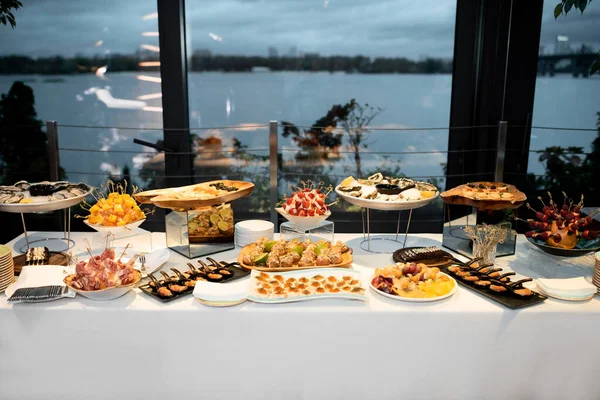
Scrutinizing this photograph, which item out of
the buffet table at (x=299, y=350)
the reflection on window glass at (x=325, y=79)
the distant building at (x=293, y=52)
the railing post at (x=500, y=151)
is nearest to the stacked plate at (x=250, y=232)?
the buffet table at (x=299, y=350)

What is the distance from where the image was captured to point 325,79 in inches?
160

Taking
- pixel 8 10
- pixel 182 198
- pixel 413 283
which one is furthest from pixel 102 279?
pixel 8 10

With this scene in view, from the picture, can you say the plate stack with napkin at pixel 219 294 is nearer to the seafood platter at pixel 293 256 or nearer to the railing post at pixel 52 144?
the seafood platter at pixel 293 256

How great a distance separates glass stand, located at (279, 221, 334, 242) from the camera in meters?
2.35

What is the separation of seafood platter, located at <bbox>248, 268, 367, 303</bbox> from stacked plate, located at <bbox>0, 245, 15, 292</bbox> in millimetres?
815

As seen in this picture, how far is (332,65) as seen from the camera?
406 centimetres

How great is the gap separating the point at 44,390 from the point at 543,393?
64.1 inches

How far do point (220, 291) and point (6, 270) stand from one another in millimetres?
734

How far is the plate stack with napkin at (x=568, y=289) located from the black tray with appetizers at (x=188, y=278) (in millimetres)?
1018

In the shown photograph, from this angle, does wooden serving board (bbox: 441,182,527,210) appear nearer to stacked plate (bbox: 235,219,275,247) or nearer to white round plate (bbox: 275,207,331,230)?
white round plate (bbox: 275,207,331,230)

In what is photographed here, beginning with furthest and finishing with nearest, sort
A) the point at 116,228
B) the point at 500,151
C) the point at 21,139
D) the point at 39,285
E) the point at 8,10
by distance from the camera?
the point at 21,139, the point at 8,10, the point at 500,151, the point at 116,228, the point at 39,285

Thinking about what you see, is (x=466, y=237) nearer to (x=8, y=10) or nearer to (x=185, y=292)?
(x=185, y=292)

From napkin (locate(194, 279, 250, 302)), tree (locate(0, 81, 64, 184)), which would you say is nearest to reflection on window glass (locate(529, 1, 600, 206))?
napkin (locate(194, 279, 250, 302))

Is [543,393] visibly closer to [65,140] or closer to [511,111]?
[511,111]
